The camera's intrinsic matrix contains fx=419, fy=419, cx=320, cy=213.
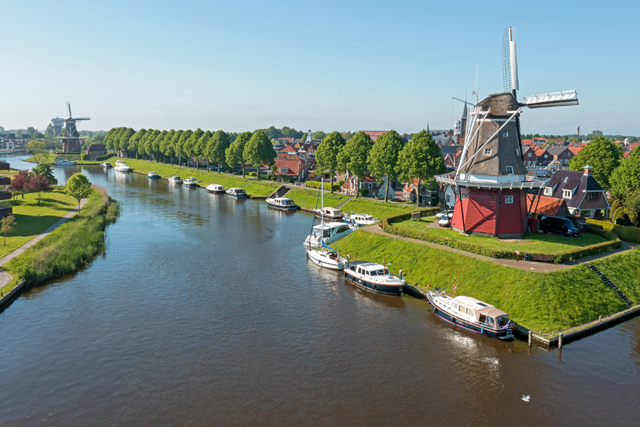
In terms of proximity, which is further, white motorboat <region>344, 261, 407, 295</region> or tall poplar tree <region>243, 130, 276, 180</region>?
tall poplar tree <region>243, 130, 276, 180</region>

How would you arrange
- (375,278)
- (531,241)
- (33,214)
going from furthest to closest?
(33,214)
(531,241)
(375,278)

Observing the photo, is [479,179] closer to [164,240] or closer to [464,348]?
[464,348]

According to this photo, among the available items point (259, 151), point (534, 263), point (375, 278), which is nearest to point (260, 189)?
point (259, 151)

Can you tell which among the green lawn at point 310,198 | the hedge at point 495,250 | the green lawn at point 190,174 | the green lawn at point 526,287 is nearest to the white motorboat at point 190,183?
the green lawn at point 190,174

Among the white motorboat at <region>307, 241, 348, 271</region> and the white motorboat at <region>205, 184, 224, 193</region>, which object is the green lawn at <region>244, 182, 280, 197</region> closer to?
the white motorboat at <region>205, 184, 224, 193</region>

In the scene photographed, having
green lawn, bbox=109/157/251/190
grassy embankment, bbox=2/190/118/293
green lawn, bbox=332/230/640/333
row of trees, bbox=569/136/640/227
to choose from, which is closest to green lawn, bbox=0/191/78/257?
grassy embankment, bbox=2/190/118/293

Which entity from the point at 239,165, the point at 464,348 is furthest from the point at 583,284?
the point at 239,165

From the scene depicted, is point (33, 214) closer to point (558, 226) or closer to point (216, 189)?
point (216, 189)
